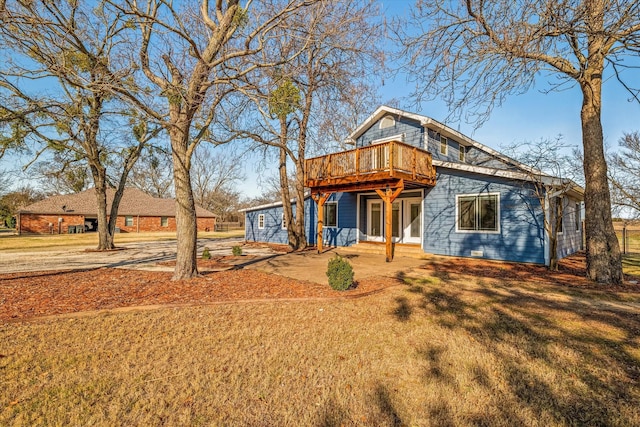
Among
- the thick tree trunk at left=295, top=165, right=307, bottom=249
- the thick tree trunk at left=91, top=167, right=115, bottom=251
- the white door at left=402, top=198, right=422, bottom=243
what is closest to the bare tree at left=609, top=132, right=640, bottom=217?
the white door at left=402, top=198, right=422, bottom=243

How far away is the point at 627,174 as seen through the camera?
13250 millimetres

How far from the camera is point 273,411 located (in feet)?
8.06

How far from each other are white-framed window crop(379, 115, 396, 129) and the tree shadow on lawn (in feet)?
30.4

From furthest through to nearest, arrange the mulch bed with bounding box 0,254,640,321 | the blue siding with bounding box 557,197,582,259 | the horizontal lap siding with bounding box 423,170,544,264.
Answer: the blue siding with bounding box 557,197,582,259, the horizontal lap siding with bounding box 423,170,544,264, the mulch bed with bounding box 0,254,640,321

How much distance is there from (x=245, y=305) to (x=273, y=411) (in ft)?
9.55

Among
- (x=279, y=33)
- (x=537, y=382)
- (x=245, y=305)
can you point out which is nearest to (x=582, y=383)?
(x=537, y=382)

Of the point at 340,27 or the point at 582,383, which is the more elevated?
the point at 340,27

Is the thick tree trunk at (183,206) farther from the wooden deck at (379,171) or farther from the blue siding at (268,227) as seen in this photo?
the blue siding at (268,227)

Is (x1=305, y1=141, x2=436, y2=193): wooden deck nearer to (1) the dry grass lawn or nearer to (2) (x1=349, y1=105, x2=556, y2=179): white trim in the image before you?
(2) (x1=349, y1=105, x2=556, y2=179): white trim

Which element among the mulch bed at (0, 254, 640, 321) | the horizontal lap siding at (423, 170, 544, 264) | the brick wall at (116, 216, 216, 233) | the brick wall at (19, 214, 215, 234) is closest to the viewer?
the mulch bed at (0, 254, 640, 321)

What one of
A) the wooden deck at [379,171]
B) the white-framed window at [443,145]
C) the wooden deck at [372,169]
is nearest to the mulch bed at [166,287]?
the wooden deck at [379,171]

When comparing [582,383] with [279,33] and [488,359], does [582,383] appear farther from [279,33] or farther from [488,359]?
[279,33]

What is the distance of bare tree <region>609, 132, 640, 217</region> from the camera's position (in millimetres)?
12047

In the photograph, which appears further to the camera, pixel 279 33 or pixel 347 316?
pixel 279 33
